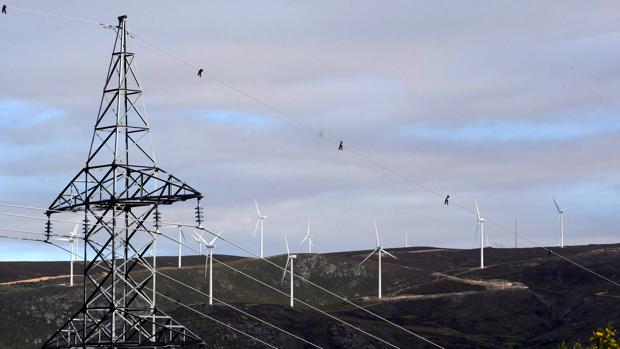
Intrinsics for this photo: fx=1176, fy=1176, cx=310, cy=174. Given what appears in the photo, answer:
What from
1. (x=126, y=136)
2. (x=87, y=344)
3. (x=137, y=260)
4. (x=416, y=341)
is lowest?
(x=416, y=341)

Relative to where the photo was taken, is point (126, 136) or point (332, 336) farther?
point (332, 336)

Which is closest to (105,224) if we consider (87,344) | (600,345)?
(87,344)

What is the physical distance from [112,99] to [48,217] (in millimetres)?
7506

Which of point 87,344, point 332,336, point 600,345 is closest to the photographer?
point 87,344

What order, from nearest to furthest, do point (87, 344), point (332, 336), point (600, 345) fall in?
point (87, 344)
point (600, 345)
point (332, 336)

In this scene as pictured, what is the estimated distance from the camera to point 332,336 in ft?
628

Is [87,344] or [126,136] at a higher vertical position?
[126,136]

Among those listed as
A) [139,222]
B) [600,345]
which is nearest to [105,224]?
[139,222]

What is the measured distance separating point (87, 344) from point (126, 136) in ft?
37.6

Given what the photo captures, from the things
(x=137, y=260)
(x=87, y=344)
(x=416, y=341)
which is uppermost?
(x=137, y=260)

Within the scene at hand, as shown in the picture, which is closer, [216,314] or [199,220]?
[199,220]

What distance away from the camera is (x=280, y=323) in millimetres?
196125

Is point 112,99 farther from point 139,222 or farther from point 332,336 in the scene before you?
point 332,336

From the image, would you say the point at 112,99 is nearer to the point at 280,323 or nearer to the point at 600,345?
the point at 600,345
